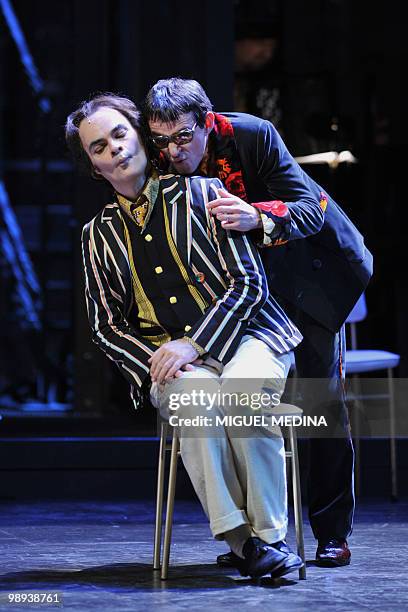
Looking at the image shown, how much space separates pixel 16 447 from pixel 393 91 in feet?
7.99

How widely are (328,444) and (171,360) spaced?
582mm

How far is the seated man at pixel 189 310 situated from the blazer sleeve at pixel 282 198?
81 millimetres

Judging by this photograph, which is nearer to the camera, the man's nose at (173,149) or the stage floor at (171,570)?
the stage floor at (171,570)

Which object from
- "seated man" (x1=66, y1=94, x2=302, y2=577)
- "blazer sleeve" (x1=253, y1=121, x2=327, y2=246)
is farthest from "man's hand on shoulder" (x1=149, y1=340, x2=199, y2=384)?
"blazer sleeve" (x1=253, y1=121, x2=327, y2=246)

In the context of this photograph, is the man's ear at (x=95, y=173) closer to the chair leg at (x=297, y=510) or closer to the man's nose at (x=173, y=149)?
the man's nose at (x=173, y=149)

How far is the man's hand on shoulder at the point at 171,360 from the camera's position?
2.47 m

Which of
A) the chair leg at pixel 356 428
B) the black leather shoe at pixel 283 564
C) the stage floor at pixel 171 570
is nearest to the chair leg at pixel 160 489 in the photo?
the stage floor at pixel 171 570

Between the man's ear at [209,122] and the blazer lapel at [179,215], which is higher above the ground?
the man's ear at [209,122]

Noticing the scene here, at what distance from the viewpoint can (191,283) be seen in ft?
8.53

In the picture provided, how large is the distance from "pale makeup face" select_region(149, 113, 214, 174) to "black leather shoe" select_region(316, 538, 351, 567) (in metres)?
1.00

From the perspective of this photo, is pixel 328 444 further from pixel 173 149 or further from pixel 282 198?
pixel 173 149

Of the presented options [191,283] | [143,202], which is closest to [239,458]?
[191,283]

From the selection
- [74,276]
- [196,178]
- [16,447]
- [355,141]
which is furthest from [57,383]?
[196,178]

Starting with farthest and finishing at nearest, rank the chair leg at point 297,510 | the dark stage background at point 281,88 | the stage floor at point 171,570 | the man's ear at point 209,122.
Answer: the dark stage background at point 281,88
the man's ear at point 209,122
the chair leg at point 297,510
the stage floor at point 171,570
